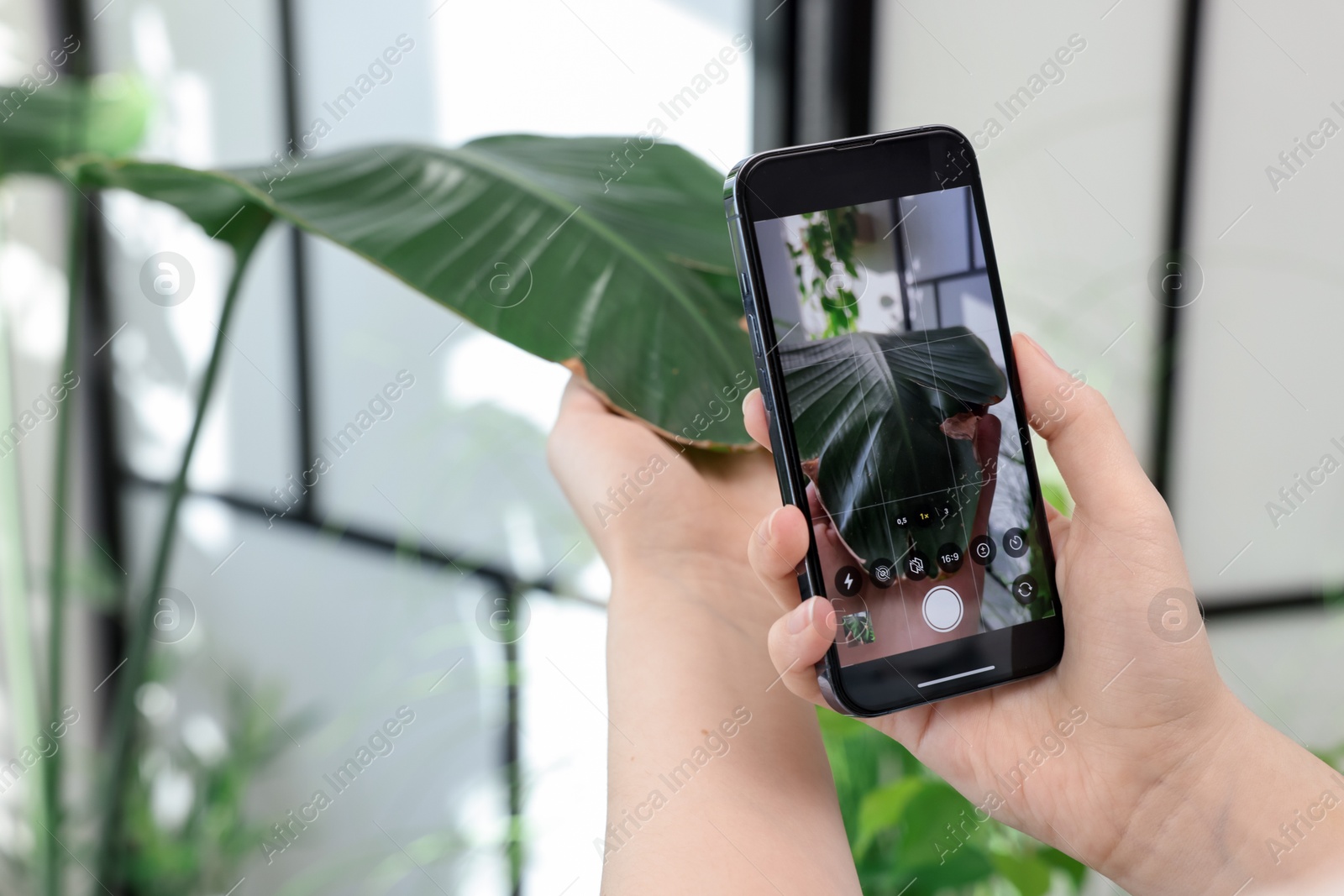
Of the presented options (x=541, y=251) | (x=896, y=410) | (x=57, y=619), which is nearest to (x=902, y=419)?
(x=896, y=410)

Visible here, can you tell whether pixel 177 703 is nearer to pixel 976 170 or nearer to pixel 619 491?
pixel 619 491

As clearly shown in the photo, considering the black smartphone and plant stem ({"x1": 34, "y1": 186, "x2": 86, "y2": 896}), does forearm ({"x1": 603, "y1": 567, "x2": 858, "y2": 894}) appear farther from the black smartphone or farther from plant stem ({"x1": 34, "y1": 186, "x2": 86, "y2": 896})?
plant stem ({"x1": 34, "y1": 186, "x2": 86, "y2": 896})

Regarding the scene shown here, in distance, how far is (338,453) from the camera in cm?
121

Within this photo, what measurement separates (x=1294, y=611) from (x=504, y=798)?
910mm

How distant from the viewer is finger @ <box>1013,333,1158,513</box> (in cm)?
43

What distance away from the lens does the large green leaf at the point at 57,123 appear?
68 centimetres

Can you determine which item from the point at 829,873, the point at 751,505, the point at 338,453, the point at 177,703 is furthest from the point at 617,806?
the point at 177,703

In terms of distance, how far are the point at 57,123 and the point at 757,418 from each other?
0.65 metres

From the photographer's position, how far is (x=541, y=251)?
49 centimetres

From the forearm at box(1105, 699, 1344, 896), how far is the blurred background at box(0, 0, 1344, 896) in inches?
18.6

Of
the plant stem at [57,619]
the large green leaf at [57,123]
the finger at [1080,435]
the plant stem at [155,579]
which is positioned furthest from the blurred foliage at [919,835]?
the large green leaf at [57,123]

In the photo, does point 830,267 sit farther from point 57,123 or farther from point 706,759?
point 57,123

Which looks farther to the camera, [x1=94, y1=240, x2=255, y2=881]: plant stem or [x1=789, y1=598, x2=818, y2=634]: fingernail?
[x1=94, y1=240, x2=255, y2=881]: plant stem

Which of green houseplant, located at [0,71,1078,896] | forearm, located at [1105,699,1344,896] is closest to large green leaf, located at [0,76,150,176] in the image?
green houseplant, located at [0,71,1078,896]
